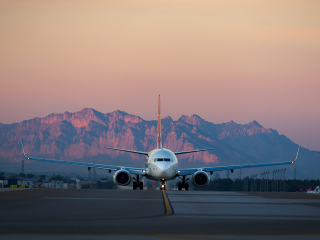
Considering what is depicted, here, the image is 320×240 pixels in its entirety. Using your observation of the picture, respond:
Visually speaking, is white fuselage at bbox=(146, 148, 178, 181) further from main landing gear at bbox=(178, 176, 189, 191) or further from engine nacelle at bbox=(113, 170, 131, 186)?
main landing gear at bbox=(178, 176, 189, 191)

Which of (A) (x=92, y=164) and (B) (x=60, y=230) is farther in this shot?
(A) (x=92, y=164)

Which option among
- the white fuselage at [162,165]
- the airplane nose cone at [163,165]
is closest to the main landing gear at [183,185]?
the white fuselage at [162,165]

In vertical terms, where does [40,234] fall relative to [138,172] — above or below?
below

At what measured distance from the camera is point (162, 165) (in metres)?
54.1


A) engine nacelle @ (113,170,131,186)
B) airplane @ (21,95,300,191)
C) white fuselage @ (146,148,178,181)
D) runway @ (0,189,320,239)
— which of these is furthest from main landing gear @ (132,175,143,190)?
runway @ (0,189,320,239)

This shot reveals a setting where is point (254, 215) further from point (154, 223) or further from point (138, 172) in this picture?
point (138, 172)

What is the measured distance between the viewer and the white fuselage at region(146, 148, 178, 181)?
54.2 metres

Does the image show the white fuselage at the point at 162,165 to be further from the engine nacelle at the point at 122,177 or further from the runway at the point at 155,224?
the runway at the point at 155,224

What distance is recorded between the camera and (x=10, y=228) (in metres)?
15.2

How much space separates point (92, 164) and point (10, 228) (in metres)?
48.8

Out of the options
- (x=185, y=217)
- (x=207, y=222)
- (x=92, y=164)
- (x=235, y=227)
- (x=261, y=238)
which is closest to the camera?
(x=261, y=238)

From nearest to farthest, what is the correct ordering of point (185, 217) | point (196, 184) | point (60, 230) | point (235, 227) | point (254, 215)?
point (60, 230), point (235, 227), point (185, 217), point (254, 215), point (196, 184)

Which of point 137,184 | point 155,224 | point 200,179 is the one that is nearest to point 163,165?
point 200,179

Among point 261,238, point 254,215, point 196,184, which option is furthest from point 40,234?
point 196,184
